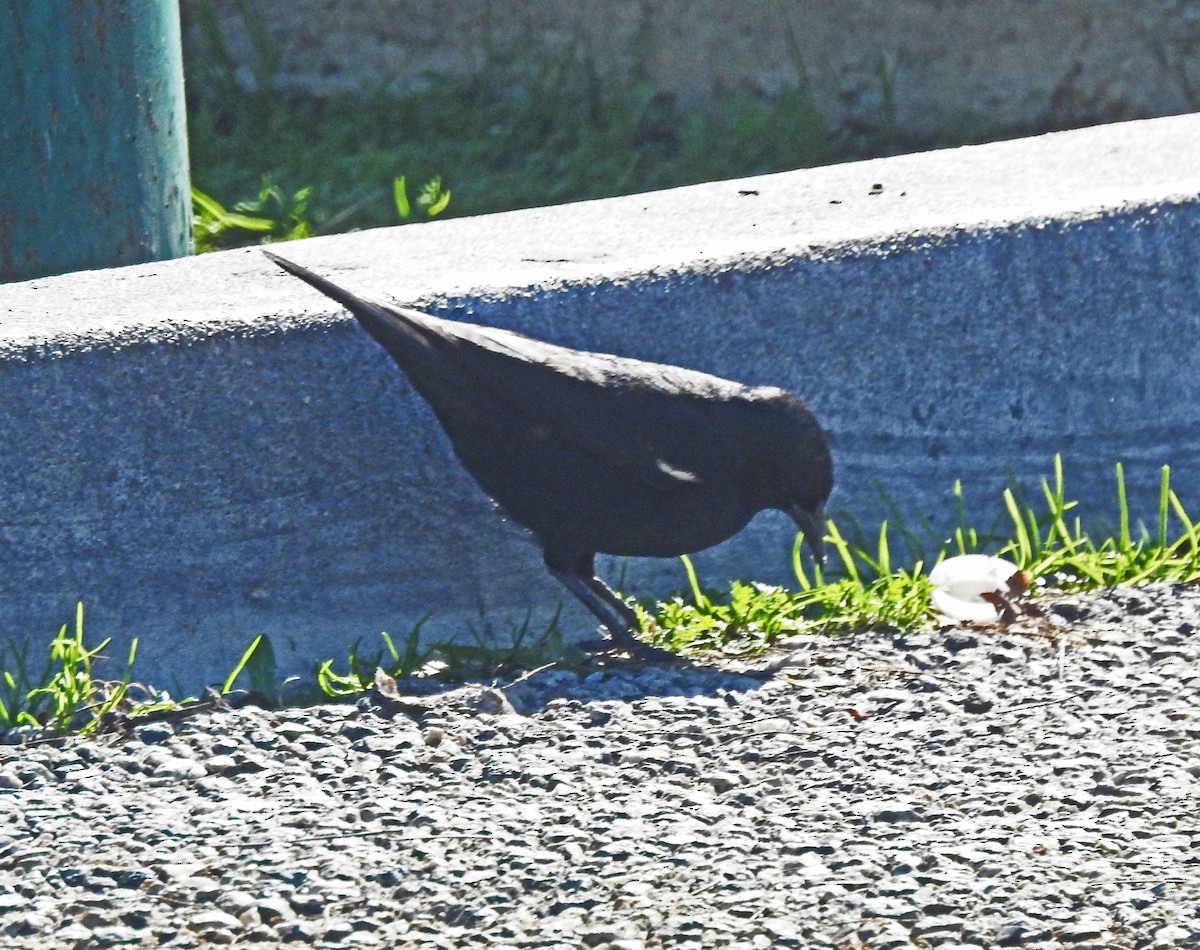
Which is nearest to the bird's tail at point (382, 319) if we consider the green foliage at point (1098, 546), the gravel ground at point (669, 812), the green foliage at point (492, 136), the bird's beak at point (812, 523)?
the gravel ground at point (669, 812)

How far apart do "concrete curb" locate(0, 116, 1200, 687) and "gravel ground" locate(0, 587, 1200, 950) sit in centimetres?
45

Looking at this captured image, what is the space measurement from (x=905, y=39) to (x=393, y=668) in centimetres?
332

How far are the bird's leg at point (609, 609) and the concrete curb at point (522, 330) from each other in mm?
104

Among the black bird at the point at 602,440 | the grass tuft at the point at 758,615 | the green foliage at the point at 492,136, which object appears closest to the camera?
the grass tuft at the point at 758,615

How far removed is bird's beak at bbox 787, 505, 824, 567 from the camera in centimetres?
354

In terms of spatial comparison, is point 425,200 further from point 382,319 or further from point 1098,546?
point 1098,546

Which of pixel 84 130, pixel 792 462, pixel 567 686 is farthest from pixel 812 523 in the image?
pixel 84 130

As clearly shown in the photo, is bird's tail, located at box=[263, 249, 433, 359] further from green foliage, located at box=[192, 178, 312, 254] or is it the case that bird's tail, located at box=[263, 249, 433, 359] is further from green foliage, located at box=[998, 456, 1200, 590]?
green foliage, located at box=[192, 178, 312, 254]

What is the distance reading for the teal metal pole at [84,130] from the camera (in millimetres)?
3891

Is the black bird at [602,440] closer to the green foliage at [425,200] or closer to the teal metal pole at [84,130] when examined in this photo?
the teal metal pole at [84,130]

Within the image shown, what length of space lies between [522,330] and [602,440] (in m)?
0.31

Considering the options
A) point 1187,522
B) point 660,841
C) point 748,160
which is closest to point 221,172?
point 748,160

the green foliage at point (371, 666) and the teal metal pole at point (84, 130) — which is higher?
the teal metal pole at point (84, 130)

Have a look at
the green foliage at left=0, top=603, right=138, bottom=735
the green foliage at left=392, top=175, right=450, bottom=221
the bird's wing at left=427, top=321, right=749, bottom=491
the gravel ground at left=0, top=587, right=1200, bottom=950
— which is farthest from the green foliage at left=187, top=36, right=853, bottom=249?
the gravel ground at left=0, top=587, right=1200, bottom=950
